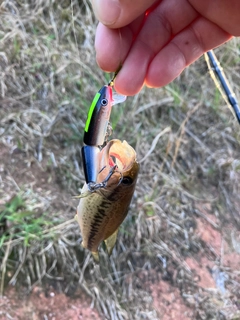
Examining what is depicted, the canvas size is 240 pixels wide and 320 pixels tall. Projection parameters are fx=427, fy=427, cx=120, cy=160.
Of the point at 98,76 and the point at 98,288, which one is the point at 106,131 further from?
the point at 98,76

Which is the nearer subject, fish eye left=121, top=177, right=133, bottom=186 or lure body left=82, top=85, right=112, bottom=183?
lure body left=82, top=85, right=112, bottom=183

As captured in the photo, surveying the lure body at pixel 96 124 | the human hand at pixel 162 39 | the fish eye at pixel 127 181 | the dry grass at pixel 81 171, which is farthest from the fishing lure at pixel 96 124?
the dry grass at pixel 81 171

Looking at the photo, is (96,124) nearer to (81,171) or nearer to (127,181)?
(127,181)

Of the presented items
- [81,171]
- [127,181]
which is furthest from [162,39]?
[81,171]

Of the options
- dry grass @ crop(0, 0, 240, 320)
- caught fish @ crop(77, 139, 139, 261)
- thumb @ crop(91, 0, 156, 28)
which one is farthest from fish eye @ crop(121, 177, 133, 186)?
dry grass @ crop(0, 0, 240, 320)

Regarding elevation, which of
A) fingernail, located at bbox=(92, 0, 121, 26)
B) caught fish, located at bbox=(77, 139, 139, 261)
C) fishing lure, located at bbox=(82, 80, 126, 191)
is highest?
fingernail, located at bbox=(92, 0, 121, 26)

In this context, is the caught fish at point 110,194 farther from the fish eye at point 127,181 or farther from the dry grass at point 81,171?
the dry grass at point 81,171

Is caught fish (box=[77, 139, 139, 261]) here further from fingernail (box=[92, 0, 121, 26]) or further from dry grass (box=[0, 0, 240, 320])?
dry grass (box=[0, 0, 240, 320])
